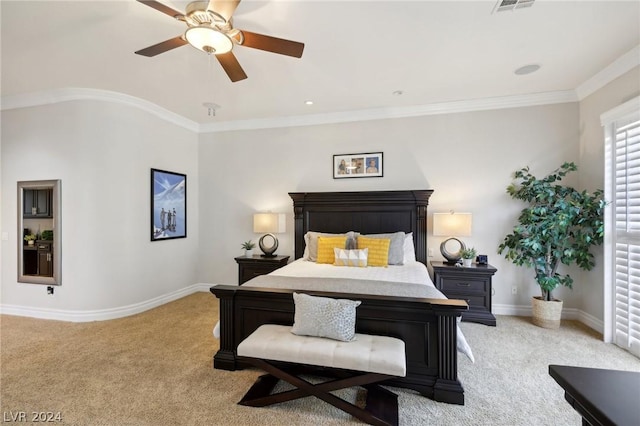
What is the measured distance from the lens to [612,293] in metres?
2.96

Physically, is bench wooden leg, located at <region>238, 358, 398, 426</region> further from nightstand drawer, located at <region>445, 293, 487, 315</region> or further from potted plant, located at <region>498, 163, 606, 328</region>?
potted plant, located at <region>498, 163, 606, 328</region>

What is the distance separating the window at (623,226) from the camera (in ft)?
8.88

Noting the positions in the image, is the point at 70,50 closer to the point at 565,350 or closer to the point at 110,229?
the point at 110,229

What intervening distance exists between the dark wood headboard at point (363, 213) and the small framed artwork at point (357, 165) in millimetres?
357

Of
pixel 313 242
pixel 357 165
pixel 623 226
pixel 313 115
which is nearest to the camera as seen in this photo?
pixel 623 226

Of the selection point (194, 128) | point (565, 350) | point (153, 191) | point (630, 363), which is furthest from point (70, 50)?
point (630, 363)

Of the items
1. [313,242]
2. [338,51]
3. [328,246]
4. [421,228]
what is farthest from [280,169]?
[421,228]

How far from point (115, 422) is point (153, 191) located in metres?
3.11

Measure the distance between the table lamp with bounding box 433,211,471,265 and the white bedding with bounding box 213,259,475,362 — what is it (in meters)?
0.57

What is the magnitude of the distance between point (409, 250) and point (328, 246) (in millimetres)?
1096

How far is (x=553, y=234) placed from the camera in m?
3.30

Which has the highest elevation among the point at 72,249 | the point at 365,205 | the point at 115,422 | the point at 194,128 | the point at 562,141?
the point at 194,128

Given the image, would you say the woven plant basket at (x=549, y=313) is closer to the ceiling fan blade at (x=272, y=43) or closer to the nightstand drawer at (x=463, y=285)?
the nightstand drawer at (x=463, y=285)

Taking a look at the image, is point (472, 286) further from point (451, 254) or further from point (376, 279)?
point (376, 279)
